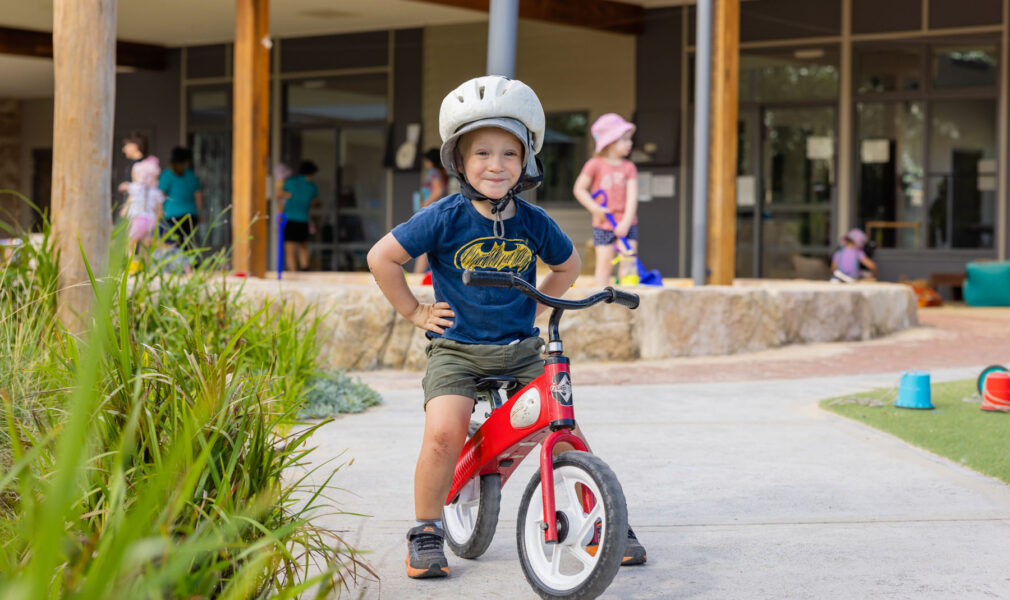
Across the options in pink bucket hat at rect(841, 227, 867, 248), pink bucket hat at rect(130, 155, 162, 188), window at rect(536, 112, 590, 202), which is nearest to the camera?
pink bucket hat at rect(130, 155, 162, 188)

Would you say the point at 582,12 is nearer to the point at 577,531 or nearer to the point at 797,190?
the point at 797,190

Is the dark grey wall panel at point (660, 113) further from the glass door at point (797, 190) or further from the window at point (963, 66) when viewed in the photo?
the window at point (963, 66)

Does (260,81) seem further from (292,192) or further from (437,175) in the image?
(292,192)

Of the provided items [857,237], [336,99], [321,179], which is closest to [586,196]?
[857,237]

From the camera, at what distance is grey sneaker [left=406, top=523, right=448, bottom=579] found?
2961 millimetres

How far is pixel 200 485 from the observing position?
2488 millimetres

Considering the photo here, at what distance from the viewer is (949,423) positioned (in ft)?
17.1

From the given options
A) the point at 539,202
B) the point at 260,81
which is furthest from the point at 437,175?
the point at 539,202

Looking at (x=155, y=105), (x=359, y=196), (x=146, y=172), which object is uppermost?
(x=155, y=105)

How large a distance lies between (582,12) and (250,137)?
6.83m

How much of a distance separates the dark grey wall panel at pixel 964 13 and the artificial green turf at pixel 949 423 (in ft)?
33.4

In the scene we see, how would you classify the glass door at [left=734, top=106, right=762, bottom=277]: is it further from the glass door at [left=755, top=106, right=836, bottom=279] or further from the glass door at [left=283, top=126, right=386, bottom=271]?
the glass door at [left=283, top=126, right=386, bottom=271]

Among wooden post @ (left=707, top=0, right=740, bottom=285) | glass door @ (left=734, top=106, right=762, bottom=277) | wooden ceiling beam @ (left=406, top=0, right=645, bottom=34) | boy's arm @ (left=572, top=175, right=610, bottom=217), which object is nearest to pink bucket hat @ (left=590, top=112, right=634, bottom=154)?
boy's arm @ (left=572, top=175, right=610, bottom=217)

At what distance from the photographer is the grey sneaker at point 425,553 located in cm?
296
